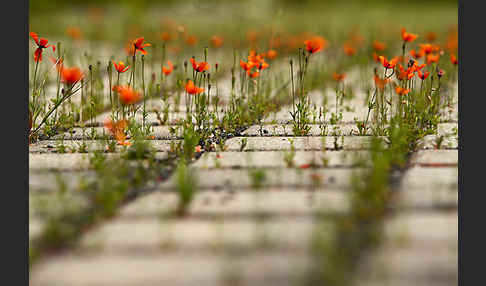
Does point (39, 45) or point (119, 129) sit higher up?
point (39, 45)

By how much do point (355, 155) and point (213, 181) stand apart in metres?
0.75

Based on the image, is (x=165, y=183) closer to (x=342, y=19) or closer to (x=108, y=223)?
(x=108, y=223)

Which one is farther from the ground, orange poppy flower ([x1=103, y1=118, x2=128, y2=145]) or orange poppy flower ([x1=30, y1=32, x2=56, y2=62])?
orange poppy flower ([x1=30, y1=32, x2=56, y2=62])

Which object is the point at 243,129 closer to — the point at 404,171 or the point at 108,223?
the point at 404,171

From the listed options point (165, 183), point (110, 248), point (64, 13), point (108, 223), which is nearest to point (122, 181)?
point (165, 183)

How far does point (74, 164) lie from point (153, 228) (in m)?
1.04

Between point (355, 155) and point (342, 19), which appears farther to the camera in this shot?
point (342, 19)

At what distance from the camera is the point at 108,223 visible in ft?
8.09

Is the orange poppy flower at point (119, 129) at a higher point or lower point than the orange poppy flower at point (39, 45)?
lower

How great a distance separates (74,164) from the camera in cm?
325

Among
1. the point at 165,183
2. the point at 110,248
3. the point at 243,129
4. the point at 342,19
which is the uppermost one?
the point at 342,19

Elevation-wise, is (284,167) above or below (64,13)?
below

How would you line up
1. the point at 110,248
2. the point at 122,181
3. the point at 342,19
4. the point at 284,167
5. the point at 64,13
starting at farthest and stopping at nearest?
the point at 64,13 → the point at 342,19 → the point at 284,167 → the point at 122,181 → the point at 110,248

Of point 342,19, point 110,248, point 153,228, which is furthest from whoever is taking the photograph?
point 342,19
